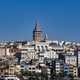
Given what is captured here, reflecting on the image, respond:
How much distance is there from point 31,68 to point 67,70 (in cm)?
237

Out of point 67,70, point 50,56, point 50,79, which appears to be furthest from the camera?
point 50,56

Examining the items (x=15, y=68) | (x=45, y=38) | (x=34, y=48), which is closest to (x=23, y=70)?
(x=15, y=68)

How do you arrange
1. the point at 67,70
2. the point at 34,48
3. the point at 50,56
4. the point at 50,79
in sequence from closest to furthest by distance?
1. the point at 50,79
2. the point at 67,70
3. the point at 50,56
4. the point at 34,48

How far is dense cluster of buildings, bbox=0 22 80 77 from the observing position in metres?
33.8

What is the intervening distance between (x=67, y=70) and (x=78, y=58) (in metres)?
10.5

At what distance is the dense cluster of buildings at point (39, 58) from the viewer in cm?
3384

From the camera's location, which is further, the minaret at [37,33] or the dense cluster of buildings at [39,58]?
the minaret at [37,33]

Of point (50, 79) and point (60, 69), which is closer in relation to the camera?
point (50, 79)

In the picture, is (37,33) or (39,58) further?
(37,33)

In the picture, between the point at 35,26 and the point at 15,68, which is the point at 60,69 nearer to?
the point at 15,68

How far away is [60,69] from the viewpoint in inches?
1328

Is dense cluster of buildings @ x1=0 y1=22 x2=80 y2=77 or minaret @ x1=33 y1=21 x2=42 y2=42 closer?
dense cluster of buildings @ x1=0 y1=22 x2=80 y2=77

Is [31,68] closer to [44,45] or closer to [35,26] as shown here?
[44,45]

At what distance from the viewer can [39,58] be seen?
46.4m
